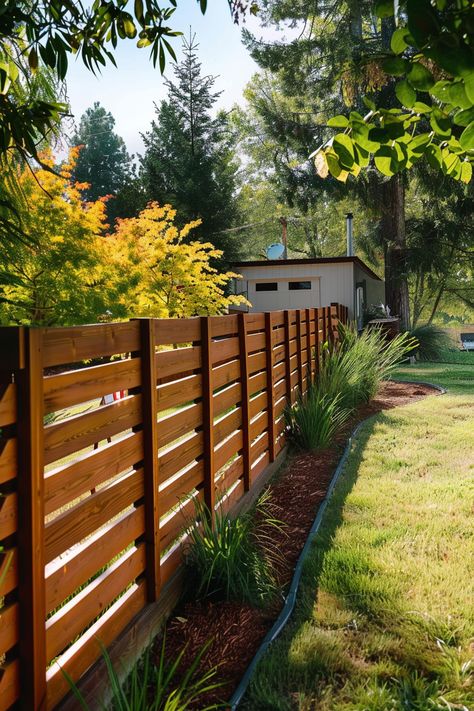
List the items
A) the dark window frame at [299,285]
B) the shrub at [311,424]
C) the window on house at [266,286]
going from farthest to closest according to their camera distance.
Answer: the window on house at [266,286] < the dark window frame at [299,285] < the shrub at [311,424]

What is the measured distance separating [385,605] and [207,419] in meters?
1.22

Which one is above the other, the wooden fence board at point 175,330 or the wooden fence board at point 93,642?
the wooden fence board at point 175,330

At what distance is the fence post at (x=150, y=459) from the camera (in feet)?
7.72

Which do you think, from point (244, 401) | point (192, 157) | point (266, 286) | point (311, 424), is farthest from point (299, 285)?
point (244, 401)

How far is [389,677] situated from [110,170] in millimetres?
44695

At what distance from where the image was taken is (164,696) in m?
2.01

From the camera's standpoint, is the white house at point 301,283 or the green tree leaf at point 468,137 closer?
the green tree leaf at point 468,137

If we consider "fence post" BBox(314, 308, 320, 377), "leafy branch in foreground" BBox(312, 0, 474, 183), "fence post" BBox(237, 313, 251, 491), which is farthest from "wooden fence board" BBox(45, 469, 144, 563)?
"fence post" BBox(314, 308, 320, 377)

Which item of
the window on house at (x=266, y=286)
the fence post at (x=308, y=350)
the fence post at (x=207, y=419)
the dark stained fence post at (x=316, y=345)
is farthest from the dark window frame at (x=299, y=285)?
the fence post at (x=207, y=419)

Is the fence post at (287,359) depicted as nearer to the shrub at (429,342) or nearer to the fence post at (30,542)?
the fence post at (30,542)

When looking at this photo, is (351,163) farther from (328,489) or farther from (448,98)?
(328,489)

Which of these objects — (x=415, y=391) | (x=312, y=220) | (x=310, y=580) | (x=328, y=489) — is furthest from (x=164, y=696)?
(x=312, y=220)

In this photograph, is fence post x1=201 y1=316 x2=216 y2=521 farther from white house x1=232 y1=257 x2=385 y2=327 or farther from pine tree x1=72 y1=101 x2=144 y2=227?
pine tree x1=72 y1=101 x2=144 y2=227

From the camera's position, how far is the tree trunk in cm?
1672
